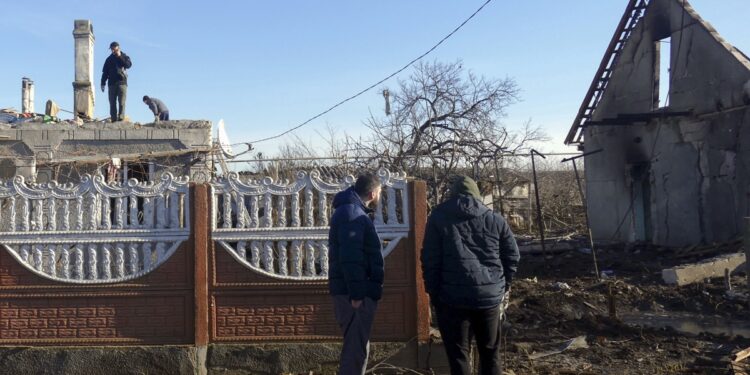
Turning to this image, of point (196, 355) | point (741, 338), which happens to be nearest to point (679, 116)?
point (741, 338)

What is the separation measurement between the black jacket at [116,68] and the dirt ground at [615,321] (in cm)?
938

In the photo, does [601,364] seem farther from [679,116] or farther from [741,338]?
[679,116]

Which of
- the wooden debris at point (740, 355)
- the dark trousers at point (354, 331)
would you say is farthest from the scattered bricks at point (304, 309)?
the wooden debris at point (740, 355)

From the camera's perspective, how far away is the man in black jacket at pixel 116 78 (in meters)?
14.9

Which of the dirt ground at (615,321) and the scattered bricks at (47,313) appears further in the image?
the dirt ground at (615,321)

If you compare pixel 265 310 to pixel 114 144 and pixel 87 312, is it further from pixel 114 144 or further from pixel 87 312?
pixel 114 144

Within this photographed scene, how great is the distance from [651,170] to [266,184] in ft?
44.7

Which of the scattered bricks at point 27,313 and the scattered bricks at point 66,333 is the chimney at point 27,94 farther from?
the scattered bricks at point 66,333

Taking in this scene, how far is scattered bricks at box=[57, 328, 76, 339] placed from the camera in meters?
6.33

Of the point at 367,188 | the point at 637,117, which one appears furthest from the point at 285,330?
the point at 637,117

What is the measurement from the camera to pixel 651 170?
17.4m

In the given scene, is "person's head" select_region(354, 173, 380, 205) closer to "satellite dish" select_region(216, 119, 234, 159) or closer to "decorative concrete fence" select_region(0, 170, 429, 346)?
"decorative concrete fence" select_region(0, 170, 429, 346)

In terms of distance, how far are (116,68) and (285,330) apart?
10.6m

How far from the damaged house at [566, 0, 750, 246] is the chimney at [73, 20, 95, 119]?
40.6 feet
